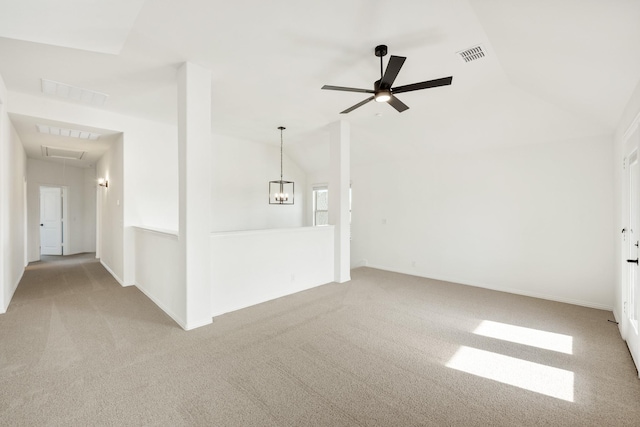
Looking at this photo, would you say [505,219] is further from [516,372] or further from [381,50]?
[381,50]

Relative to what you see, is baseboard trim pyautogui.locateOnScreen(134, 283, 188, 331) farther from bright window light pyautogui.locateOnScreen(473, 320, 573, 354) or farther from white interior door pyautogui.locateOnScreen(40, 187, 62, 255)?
white interior door pyautogui.locateOnScreen(40, 187, 62, 255)

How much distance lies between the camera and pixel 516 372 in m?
2.39

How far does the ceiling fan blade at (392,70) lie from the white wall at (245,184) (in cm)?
378

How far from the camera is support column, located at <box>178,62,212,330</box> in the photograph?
3176 millimetres

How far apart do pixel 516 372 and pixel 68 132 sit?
7.03 meters

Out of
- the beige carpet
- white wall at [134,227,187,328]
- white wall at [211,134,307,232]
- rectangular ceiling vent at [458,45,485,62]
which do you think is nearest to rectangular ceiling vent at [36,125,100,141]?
white wall at [134,227,187,328]

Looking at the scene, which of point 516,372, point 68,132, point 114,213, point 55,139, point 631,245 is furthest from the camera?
point 114,213

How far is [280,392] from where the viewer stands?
2.09 m

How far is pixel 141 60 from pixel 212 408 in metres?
3.47

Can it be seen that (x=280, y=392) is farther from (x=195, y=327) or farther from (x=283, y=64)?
(x=283, y=64)

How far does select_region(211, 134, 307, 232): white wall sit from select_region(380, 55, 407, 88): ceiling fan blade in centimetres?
378

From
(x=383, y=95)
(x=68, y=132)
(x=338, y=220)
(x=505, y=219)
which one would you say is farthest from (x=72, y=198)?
(x=505, y=219)

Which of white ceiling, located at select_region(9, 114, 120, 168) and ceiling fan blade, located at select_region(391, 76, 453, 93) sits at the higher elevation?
white ceiling, located at select_region(9, 114, 120, 168)

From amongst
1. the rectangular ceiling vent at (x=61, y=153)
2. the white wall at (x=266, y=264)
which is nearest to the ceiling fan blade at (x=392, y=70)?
the white wall at (x=266, y=264)
